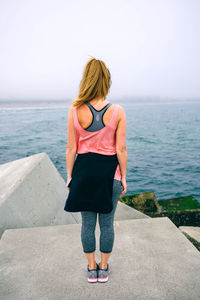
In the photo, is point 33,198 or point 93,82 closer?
point 93,82

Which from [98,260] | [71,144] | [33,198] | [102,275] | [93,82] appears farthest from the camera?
[33,198]

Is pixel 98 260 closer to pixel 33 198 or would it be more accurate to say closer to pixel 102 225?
pixel 102 225

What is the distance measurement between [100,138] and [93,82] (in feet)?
1.59

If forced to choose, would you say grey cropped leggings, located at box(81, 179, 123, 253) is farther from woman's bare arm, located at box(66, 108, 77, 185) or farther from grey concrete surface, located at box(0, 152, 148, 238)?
grey concrete surface, located at box(0, 152, 148, 238)

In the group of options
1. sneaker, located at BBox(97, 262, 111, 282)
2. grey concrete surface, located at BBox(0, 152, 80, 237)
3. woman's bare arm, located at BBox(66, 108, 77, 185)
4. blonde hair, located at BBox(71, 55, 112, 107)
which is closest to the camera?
blonde hair, located at BBox(71, 55, 112, 107)

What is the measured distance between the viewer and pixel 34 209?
11.5 ft

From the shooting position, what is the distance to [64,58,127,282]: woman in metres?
1.93

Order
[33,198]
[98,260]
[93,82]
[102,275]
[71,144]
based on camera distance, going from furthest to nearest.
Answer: [33,198], [98,260], [102,275], [71,144], [93,82]

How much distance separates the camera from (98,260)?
257cm

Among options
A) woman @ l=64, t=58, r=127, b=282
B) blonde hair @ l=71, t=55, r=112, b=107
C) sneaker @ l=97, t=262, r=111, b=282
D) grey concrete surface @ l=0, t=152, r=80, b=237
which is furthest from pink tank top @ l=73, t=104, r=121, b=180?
grey concrete surface @ l=0, t=152, r=80, b=237

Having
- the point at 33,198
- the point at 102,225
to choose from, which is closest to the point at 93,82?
the point at 102,225

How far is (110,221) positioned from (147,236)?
45.5 inches

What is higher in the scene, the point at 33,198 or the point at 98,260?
the point at 33,198

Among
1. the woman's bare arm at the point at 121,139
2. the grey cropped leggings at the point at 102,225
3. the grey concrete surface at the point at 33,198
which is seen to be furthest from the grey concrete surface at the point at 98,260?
the woman's bare arm at the point at 121,139
